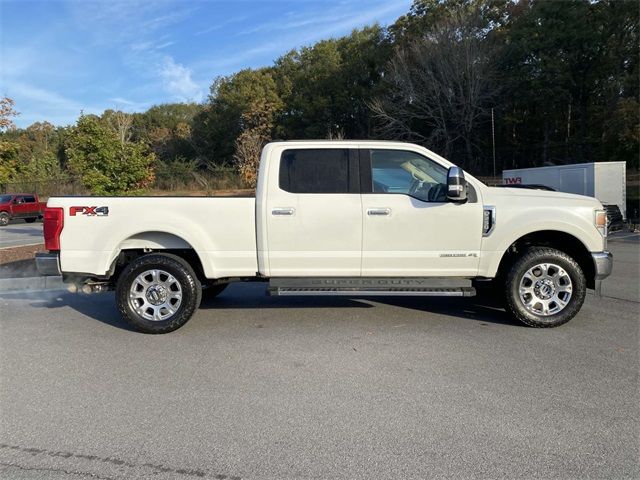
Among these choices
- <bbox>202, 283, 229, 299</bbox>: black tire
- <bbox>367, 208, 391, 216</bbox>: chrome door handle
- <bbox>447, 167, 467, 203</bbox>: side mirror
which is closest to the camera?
<bbox>447, 167, 467, 203</bbox>: side mirror

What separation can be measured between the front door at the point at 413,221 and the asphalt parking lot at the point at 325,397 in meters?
0.75

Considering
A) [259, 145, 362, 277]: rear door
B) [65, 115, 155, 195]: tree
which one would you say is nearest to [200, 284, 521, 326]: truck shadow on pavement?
[259, 145, 362, 277]: rear door

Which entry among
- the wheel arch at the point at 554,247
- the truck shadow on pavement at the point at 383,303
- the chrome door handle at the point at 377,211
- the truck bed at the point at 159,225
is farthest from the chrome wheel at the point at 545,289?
the truck bed at the point at 159,225

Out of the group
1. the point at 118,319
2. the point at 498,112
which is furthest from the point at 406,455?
the point at 498,112

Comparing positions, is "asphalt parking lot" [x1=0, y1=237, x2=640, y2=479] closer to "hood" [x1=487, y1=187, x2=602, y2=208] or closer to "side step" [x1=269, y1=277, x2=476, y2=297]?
"side step" [x1=269, y1=277, x2=476, y2=297]

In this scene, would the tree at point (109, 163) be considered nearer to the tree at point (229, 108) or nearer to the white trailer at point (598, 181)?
the white trailer at point (598, 181)

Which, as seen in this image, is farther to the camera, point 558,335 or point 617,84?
point 617,84

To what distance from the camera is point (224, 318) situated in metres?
6.24

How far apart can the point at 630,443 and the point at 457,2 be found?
38629mm

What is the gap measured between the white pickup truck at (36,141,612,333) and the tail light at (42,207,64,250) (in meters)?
0.01

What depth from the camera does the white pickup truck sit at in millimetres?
5453

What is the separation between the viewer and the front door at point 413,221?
5.45 metres

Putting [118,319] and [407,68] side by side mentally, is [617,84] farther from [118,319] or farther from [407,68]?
[118,319]

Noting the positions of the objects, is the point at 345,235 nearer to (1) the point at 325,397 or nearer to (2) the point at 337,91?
(1) the point at 325,397
